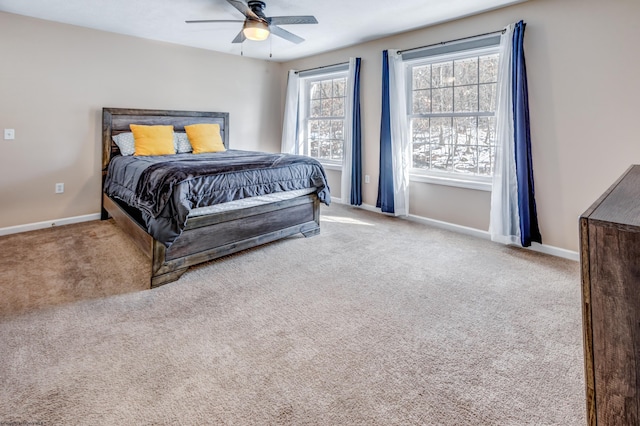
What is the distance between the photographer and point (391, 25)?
12.9ft

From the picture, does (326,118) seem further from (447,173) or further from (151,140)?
(151,140)

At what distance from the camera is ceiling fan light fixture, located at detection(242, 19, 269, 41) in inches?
121

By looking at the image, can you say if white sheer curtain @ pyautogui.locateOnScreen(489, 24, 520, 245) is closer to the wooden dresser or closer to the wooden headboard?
the wooden dresser

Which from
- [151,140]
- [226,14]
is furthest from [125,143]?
[226,14]

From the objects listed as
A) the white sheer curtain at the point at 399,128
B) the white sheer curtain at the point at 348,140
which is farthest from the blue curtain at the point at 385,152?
the white sheer curtain at the point at 348,140

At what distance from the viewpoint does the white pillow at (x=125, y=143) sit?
4.11 m

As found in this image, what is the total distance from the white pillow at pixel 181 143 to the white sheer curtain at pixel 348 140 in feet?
7.02

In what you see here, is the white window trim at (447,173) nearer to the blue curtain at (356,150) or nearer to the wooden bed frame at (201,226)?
the blue curtain at (356,150)

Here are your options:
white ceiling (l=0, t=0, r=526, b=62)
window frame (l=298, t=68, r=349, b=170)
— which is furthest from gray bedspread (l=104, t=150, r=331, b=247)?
window frame (l=298, t=68, r=349, b=170)

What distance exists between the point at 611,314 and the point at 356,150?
4337mm

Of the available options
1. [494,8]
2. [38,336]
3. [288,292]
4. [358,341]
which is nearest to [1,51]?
[38,336]

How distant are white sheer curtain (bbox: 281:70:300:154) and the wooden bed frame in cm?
207

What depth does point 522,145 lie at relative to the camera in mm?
3244

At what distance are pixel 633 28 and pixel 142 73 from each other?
5052mm
